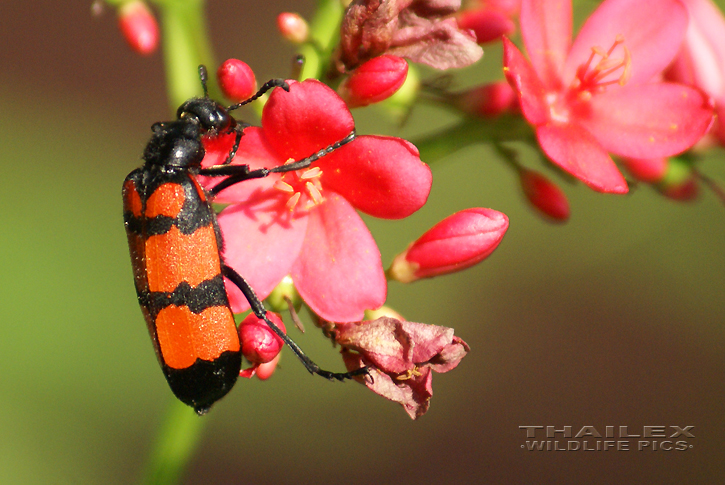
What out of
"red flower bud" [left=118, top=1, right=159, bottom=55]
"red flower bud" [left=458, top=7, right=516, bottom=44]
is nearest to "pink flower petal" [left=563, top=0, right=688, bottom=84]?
"red flower bud" [left=458, top=7, right=516, bottom=44]

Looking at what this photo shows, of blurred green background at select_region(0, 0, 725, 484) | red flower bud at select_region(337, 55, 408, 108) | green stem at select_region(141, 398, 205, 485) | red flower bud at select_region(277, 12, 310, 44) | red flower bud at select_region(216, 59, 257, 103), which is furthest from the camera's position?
blurred green background at select_region(0, 0, 725, 484)

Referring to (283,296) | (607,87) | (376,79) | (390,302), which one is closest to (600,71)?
(607,87)

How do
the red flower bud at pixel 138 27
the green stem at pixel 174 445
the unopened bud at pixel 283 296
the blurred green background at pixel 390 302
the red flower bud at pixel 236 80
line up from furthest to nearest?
the blurred green background at pixel 390 302 < the red flower bud at pixel 138 27 < the green stem at pixel 174 445 < the unopened bud at pixel 283 296 < the red flower bud at pixel 236 80

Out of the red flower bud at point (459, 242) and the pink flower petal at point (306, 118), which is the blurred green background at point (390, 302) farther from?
the pink flower petal at point (306, 118)

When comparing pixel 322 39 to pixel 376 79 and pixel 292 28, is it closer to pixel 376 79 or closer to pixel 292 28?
pixel 292 28

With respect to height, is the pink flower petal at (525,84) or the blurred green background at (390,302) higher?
the pink flower petal at (525,84)

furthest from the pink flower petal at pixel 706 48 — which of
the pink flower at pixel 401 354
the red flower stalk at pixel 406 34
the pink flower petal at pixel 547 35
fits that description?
the pink flower at pixel 401 354

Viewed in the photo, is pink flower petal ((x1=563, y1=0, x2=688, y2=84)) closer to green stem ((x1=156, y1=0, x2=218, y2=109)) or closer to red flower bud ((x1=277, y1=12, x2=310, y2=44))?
red flower bud ((x1=277, y1=12, x2=310, y2=44))
